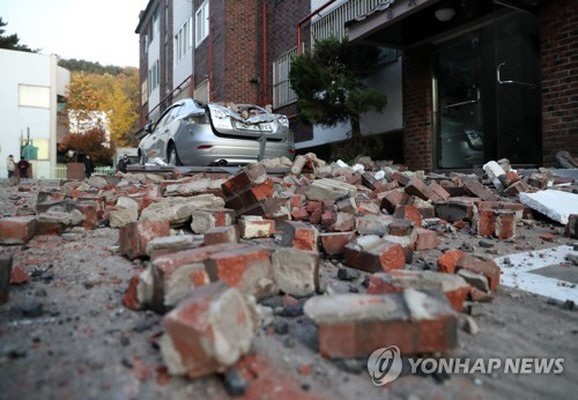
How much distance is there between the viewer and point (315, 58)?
26.9ft

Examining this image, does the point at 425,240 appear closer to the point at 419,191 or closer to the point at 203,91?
the point at 419,191

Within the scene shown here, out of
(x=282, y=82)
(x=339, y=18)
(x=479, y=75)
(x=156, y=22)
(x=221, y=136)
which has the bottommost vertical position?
(x=221, y=136)

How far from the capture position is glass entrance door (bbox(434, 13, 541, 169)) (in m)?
6.43

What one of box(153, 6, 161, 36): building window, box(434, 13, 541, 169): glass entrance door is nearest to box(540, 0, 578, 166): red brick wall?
box(434, 13, 541, 169): glass entrance door

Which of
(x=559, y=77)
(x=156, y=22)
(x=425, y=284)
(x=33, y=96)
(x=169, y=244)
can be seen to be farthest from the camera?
(x=33, y=96)

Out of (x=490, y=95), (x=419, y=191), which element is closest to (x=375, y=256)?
(x=419, y=191)

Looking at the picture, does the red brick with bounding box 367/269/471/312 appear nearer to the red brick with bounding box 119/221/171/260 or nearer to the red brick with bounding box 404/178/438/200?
the red brick with bounding box 119/221/171/260

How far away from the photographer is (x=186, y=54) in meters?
19.2

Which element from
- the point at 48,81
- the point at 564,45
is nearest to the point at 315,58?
the point at 564,45

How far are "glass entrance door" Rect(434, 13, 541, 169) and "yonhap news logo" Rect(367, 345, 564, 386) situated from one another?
610cm

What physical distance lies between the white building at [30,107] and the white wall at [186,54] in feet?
48.9

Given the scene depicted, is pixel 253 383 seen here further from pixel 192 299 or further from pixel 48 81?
pixel 48 81

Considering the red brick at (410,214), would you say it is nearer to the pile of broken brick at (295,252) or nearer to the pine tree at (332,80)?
the pile of broken brick at (295,252)

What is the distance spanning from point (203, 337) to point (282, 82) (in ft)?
42.5
